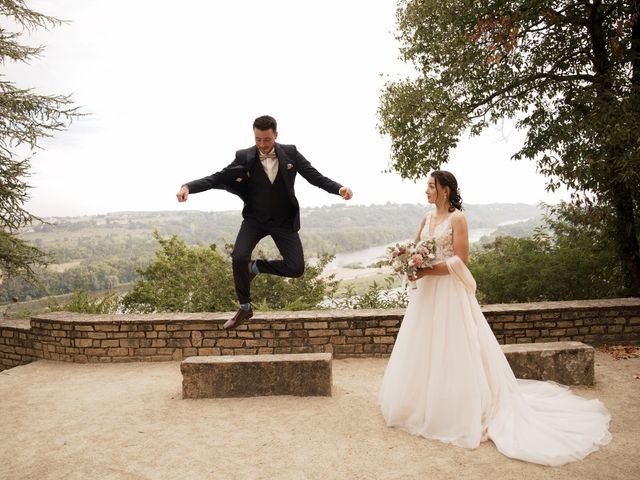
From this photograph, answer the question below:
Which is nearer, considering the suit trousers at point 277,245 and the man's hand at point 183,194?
the man's hand at point 183,194

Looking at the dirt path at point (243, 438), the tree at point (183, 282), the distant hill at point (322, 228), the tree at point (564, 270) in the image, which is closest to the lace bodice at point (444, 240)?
the dirt path at point (243, 438)

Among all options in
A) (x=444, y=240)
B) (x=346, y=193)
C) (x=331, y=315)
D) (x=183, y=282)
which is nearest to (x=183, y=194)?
(x=346, y=193)

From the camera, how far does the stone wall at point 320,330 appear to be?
6391 mm

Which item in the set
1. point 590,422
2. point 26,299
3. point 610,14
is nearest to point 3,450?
point 590,422

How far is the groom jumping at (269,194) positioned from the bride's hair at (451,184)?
0.92m

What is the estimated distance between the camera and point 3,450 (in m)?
3.96

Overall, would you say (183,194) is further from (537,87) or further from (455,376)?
(537,87)

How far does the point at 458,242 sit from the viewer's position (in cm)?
399

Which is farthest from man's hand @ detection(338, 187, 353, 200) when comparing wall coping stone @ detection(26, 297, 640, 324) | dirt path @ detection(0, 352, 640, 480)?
wall coping stone @ detection(26, 297, 640, 324)

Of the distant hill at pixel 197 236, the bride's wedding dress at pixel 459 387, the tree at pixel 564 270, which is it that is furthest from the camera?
the distant hill at pixel 197 236

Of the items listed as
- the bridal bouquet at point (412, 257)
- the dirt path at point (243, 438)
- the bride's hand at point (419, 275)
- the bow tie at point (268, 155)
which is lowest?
the dirt path at point (243, 438)

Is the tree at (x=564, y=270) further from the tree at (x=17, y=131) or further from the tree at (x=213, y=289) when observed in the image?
the tree at (x=17, y=131)

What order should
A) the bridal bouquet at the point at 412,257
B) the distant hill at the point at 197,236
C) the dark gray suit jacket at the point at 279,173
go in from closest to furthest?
1. the bridal bouquet at the point at 412,257
2. the dark gray suit jacket at the point at 279,173
3. the distant hill at the point at 197,236

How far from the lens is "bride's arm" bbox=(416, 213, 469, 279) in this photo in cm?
397
